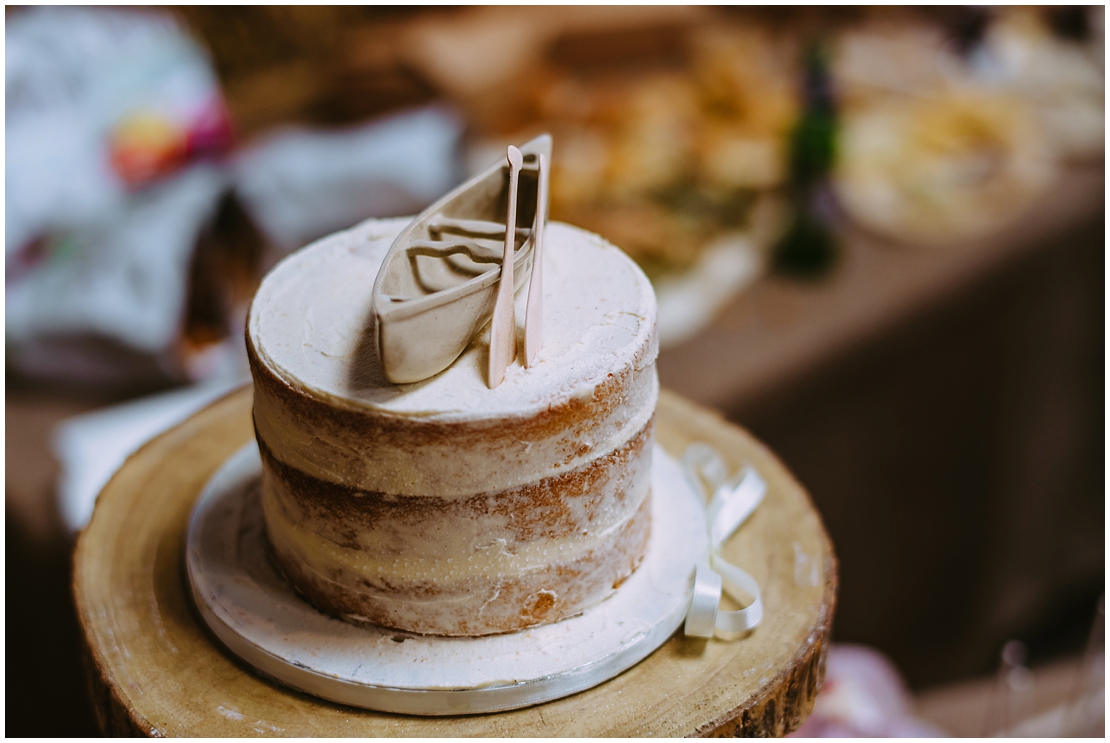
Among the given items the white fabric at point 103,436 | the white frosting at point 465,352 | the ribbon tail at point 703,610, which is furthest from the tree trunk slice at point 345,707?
the white fabric at point 103,436

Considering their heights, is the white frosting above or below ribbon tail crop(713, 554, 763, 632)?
above

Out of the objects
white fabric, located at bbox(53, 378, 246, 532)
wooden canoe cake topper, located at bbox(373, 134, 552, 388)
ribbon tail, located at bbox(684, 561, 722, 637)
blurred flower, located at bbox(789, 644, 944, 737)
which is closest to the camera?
wooden canoe cake topper, located at bbox(373, 134, 552, 388)

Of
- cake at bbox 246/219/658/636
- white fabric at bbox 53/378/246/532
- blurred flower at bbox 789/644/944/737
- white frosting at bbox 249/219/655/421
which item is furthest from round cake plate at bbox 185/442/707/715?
white fabric at bbox 53/378/246/532

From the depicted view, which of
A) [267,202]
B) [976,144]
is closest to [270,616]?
[267,202]

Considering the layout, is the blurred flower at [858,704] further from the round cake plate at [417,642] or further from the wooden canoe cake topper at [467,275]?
the wooden canoe cake topper at [467,275]

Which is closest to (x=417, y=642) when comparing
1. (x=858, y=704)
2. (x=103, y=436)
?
(x=858, y=704)

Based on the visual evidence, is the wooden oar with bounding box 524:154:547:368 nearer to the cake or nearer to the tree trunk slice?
the cake
